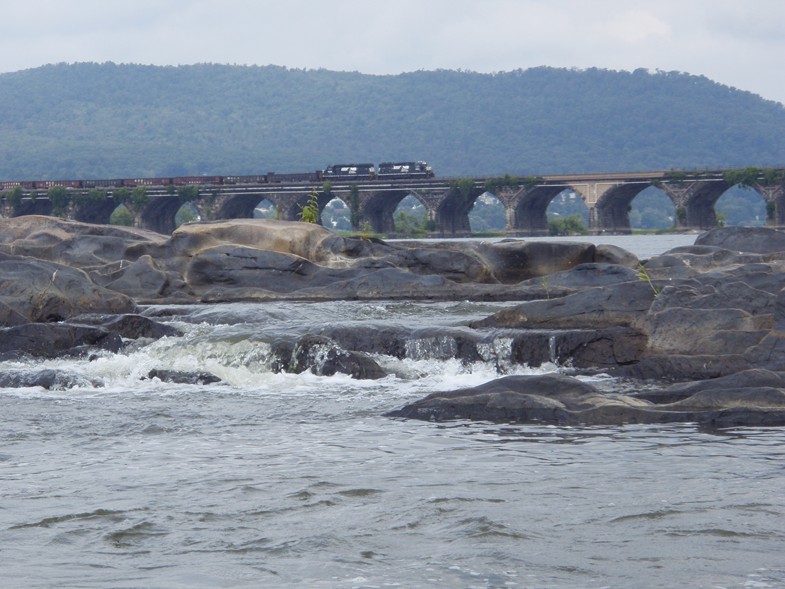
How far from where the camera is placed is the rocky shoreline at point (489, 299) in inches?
809

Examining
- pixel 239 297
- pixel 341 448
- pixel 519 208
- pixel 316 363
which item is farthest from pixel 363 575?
pixel 519 208

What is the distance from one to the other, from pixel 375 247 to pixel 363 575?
34873mm

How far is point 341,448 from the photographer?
18688 mm

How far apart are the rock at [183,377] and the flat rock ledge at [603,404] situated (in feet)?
21.1

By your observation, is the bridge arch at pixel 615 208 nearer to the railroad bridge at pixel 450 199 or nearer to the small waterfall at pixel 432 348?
the railroad bridge at pixel 450 199

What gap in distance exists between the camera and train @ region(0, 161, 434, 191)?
132250 millimetres

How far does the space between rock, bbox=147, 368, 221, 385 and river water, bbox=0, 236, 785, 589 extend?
8.00ft

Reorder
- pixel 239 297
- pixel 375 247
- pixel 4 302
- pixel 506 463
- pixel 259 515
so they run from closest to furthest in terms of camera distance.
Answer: pixel 259 515 → pixel 506 463 → pixel 4 302 → pixel 239 297 → pixel 375 247

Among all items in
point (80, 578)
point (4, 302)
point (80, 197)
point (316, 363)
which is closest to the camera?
point (80, 578)

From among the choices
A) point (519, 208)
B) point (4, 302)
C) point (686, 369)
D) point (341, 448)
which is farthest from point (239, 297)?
point (519, 208)

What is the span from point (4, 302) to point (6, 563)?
22.1m

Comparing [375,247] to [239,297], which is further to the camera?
[375,247]

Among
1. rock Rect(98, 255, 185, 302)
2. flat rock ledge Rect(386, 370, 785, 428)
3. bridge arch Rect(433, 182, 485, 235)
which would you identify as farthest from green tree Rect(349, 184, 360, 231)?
flat rock ledge Rect(386, 370, 785, 428)

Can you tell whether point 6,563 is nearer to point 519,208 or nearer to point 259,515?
point 259,515
